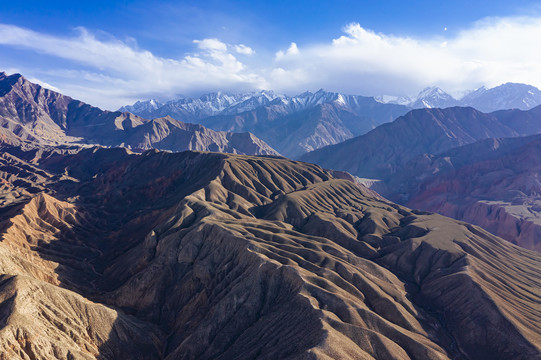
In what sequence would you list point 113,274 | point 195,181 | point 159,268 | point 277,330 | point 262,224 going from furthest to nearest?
1. point 195,181
2. point 262,224
3. point 113,274
4. point 159,268
5. point 277,330

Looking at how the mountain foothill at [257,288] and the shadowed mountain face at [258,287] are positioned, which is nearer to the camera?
the mountain foothill at [257,288]

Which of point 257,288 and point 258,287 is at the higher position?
point 258,287

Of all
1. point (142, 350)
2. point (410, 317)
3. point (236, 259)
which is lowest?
point (142, 350)

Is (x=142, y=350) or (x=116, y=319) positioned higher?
(x=116, y=319)

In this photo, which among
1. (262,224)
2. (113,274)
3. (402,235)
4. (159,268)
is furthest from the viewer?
(402,235)

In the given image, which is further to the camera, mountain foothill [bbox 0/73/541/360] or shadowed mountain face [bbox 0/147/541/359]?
shadowed mountain face [bbox 0/147/541/359]

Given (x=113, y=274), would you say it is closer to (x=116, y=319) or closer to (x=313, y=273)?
(x=116, y=319)

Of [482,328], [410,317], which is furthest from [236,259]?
A: [482,328]

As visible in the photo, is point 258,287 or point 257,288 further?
point 258,287
